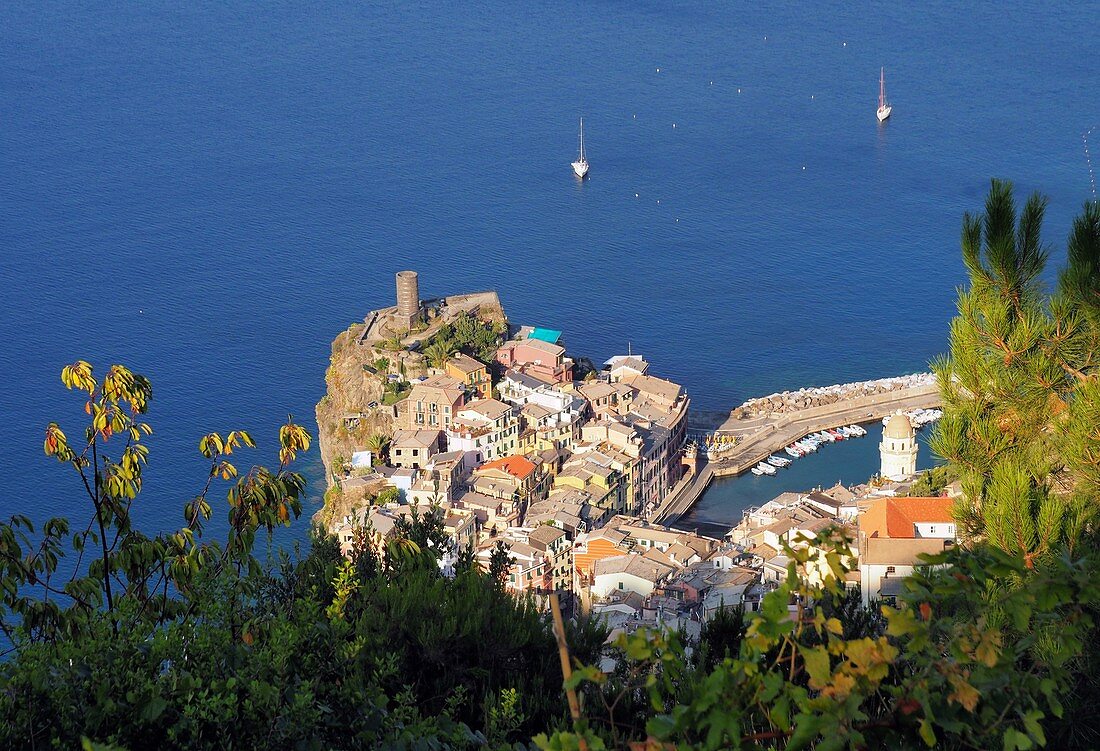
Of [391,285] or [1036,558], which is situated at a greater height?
[391,285]

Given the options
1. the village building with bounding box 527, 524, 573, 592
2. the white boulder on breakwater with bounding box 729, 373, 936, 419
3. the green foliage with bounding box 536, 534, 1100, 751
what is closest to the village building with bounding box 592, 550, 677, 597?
the village building with bounding box 527, 524, 573, 592

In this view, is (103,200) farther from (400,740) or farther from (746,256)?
(400,740)

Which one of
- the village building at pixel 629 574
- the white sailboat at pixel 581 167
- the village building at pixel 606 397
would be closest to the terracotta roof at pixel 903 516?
the village building at pixel 629 574

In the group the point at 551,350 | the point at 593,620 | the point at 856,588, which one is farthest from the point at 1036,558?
the point at 551,350

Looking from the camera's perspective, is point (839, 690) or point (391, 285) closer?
point (839, 690)

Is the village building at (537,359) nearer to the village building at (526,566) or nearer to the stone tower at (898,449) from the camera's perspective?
the stone tower at (898,449)

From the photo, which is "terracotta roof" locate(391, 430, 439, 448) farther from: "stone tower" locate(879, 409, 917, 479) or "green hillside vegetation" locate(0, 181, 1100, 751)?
"green hillside vegetation" locate(0, 181, 1100, 751)

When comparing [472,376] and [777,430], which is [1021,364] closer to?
[472,376]
